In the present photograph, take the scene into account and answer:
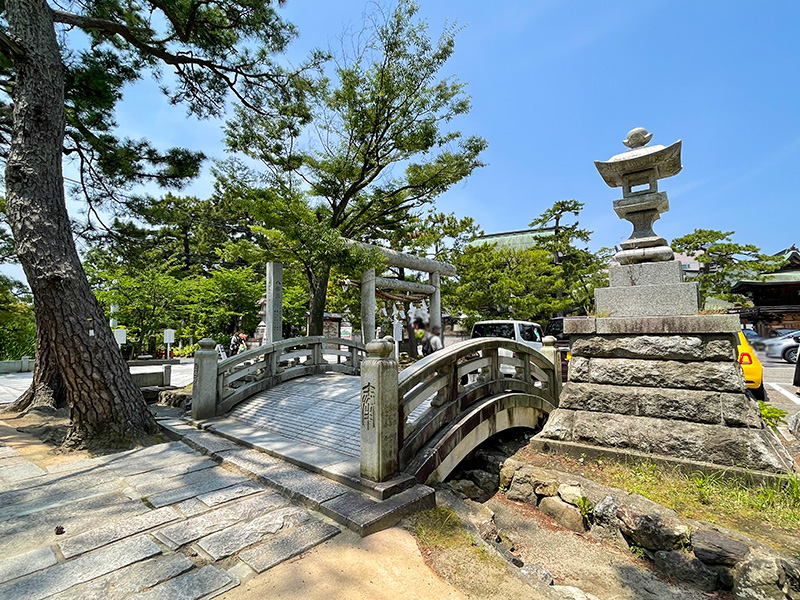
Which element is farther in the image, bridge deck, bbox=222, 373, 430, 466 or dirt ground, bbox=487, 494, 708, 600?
bridge deck, bbox=222, 373, 430, 466

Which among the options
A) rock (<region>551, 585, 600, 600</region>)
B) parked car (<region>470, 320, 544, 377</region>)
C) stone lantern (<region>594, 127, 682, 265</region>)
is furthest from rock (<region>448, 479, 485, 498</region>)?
parked car (<region>470, 320, 544, 377</region>)

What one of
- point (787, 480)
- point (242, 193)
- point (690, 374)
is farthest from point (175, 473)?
point (242, 193)

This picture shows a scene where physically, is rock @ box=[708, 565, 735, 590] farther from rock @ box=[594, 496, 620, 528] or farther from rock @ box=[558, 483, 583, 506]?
rock @ box=[558, 483, 583, 506]

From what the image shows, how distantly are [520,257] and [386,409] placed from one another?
53.4ft

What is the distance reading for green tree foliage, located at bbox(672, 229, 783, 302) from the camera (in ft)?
66.9

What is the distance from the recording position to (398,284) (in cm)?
1288

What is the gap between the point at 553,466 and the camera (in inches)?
193

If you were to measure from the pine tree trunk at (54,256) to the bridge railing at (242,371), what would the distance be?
950 mm

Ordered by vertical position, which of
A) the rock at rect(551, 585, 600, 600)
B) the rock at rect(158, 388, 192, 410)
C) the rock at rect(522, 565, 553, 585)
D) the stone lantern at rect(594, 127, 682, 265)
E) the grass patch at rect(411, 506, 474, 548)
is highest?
the stone lantern at rect(594, 127, 682, 265)

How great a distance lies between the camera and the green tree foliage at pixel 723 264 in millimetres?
20391

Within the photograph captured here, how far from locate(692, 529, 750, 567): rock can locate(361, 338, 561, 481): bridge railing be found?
262 cm

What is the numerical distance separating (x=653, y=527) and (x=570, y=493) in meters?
0.91

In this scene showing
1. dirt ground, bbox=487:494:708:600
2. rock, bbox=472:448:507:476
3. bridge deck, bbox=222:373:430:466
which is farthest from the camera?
rock, bbox=472:448:507:476

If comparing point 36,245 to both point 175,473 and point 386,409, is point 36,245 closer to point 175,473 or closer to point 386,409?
point 175,473
